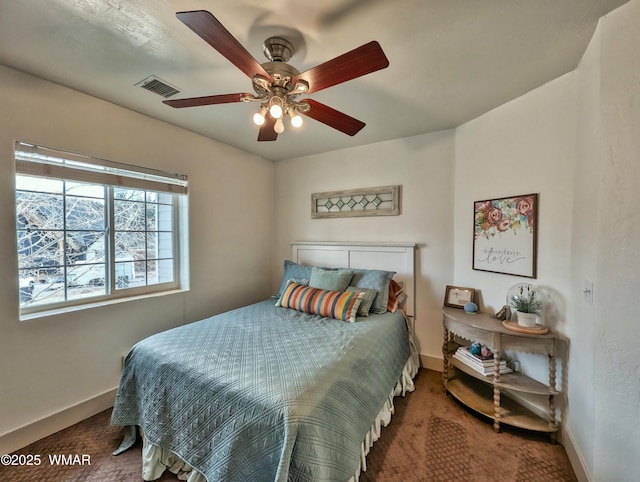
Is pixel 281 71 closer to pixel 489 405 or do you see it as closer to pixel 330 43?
pixel 330 43

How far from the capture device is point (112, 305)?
2105 mm

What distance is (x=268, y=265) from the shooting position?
3.63 metres

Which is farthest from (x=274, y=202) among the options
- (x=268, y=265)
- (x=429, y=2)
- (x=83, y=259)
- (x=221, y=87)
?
(x=429, y=2)

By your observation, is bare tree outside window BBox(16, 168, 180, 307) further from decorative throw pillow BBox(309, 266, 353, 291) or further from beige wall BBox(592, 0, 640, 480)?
beige wall BBox(592, 0, 640, 480)

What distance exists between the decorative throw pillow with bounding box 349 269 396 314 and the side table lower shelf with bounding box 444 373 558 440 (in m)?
0.83

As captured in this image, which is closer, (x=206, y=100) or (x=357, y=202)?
(x=206, y=100)

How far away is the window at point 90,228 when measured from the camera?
179 cm

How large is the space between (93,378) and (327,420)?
6.48ft

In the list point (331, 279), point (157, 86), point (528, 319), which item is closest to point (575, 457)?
point (528, 319)

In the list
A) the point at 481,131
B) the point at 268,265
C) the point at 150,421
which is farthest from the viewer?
the point at 268,265

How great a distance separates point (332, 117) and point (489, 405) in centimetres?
238

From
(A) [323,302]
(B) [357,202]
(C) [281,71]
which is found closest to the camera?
(C) [281,71]

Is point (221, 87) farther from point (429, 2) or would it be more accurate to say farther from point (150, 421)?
point (150, 421)

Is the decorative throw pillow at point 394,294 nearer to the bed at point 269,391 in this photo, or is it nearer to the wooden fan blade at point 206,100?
the bed at point 269,391
